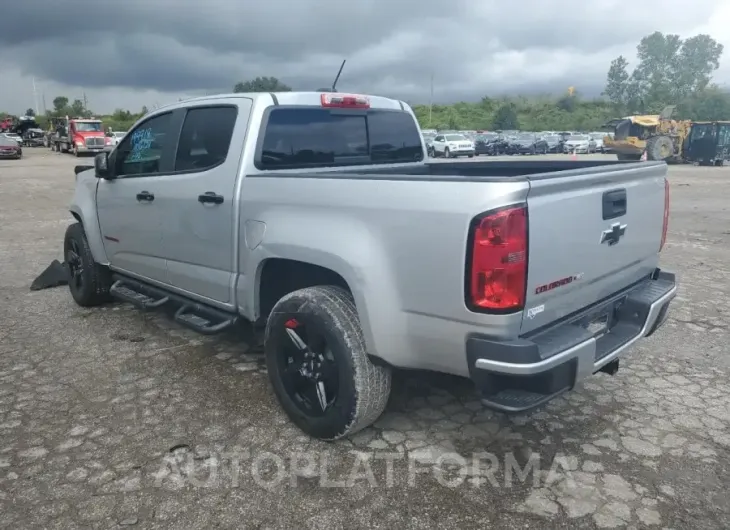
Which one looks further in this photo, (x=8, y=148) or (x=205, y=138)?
(x=8, y=148)

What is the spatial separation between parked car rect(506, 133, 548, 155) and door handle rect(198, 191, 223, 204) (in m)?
38.5

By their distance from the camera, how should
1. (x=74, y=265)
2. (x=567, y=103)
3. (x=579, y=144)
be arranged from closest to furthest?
(x=74, y=265) → (x=579, y=144) → (x=567, y=103)

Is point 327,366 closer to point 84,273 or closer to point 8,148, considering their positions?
point 84,273

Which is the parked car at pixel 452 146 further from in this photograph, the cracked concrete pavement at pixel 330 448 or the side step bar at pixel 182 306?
the side step bar at pixel 182 306

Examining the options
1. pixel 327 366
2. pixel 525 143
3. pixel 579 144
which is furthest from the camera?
pixel 525 143

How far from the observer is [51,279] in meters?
6.45

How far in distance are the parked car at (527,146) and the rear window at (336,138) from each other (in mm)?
37113

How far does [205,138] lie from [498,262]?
91.0 inches

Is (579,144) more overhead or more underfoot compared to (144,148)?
more underfoot

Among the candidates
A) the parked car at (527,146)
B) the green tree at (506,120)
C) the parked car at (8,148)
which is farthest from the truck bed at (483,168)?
the green tree at (506,120)

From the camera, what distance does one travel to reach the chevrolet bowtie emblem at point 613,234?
2874 millimetres

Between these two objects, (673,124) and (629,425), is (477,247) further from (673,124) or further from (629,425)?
(673,124)

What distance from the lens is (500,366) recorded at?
95.0 inches

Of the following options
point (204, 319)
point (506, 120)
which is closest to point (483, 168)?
point (204, 319)
